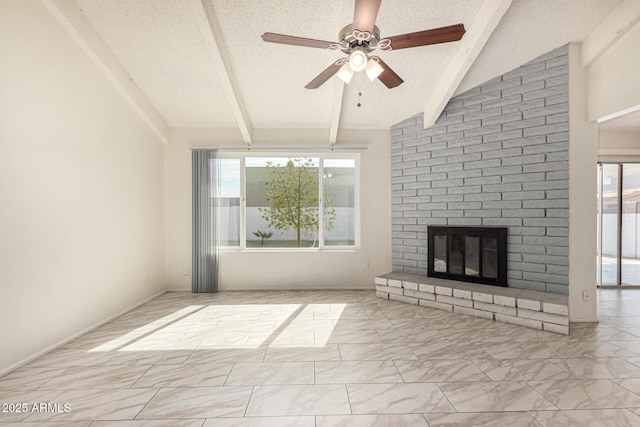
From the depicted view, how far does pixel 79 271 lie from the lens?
10.3ft

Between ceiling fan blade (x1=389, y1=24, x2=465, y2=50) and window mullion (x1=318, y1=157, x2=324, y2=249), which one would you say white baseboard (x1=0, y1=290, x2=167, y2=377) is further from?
ceiling fan blade (x1=389, y1=24, x2=465, y2=50)

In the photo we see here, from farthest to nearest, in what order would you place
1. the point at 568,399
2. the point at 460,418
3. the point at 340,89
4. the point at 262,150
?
the point at 262,150, the point at 340,89, the point at 568,399, the point at 460,418

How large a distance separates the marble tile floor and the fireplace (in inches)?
26.4

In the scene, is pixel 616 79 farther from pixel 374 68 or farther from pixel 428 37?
pixel 374 68

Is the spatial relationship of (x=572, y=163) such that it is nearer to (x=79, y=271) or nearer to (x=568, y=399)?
→ (x=568, y=399)

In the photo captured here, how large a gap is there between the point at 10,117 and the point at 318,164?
356 centimetres

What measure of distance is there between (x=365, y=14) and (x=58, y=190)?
119 inches

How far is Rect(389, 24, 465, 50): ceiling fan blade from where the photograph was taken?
227cm

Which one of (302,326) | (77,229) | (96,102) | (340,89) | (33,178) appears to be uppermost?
(340,89)

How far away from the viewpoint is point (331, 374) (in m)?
2.36

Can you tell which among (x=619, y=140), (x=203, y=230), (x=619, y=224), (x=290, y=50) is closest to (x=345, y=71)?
(x=290, y=50)

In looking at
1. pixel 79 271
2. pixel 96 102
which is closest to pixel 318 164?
pixel 96 102

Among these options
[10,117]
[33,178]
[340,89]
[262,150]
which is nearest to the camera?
[10,117]

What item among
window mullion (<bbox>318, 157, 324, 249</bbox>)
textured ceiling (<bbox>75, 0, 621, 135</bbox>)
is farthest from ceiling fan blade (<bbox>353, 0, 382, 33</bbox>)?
window mullion (<bbox>318, 157, 324, 249</bbox>)
